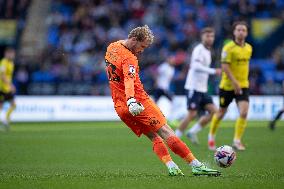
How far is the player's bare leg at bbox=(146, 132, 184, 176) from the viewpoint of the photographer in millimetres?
10875

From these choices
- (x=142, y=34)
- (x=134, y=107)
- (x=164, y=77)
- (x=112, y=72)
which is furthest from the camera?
(x=164, y=77)

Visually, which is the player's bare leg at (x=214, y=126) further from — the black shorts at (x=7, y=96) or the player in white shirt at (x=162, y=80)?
the black shorts at (x=7, y=96)

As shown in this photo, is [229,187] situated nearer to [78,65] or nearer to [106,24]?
[78,65]

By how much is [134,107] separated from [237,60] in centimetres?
679

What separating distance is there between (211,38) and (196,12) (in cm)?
1767

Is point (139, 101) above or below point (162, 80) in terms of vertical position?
above

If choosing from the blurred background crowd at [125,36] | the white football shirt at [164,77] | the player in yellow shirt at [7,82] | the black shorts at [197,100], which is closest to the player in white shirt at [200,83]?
the black shorts at [197,100]

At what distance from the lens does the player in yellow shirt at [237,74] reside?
16203mm

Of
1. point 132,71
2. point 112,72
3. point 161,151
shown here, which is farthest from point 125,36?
point 132,71

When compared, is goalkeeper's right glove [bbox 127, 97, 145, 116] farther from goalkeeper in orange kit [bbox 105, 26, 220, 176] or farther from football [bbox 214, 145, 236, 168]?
football [bbox 214, 145, 236, 168]

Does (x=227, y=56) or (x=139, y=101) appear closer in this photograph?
(x=139, y=101)

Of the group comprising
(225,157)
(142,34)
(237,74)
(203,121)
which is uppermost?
(142,34)

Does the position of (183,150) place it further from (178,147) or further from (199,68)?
(199,68)

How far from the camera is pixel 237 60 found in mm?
16438
